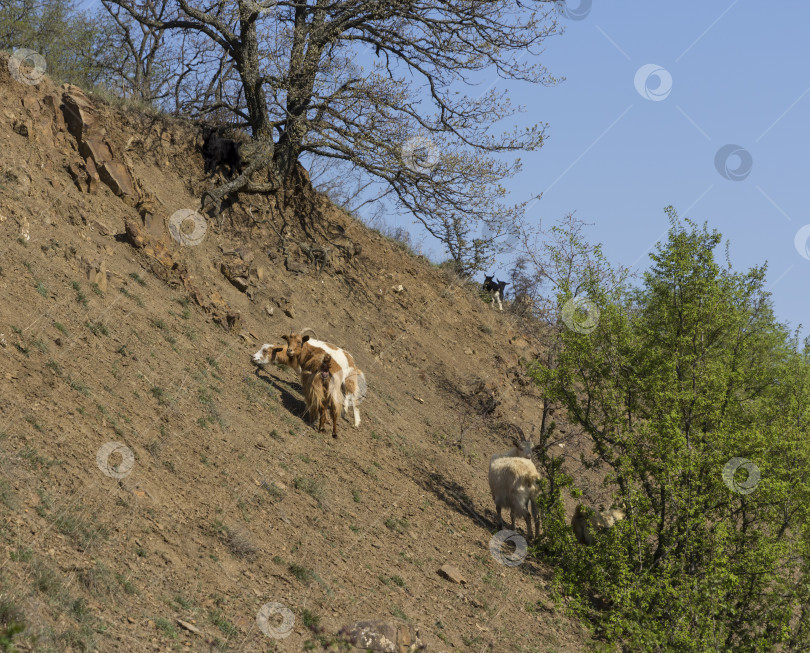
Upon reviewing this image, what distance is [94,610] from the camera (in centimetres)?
679

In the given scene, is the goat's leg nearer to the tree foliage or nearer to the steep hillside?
the steep hillside

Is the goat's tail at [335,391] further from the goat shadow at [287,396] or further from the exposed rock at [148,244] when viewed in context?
the exposed rock at [148,244]

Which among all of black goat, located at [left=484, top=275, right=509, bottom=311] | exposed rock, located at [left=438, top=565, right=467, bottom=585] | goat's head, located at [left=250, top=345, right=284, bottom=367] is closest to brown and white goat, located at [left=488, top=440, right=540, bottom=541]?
exposed rock, located at [left=438, top=565, right=467, bottom=585]

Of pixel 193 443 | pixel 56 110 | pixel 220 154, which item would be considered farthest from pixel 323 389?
pixel 220 154

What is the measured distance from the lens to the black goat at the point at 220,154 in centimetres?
2122

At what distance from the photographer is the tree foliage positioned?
10281 mm

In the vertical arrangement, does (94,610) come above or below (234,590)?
below

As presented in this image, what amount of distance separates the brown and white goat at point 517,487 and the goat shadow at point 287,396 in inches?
163

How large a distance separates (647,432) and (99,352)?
859 cm

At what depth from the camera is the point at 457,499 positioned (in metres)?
16.3

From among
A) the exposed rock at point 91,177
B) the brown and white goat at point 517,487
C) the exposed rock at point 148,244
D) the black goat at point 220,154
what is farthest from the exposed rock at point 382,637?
the black goat at point 220,154

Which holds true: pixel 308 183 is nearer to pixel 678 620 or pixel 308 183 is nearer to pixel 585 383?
pixel 585 383

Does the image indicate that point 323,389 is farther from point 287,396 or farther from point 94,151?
point 94,151

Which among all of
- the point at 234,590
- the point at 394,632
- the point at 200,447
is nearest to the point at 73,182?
the point at 200,447
